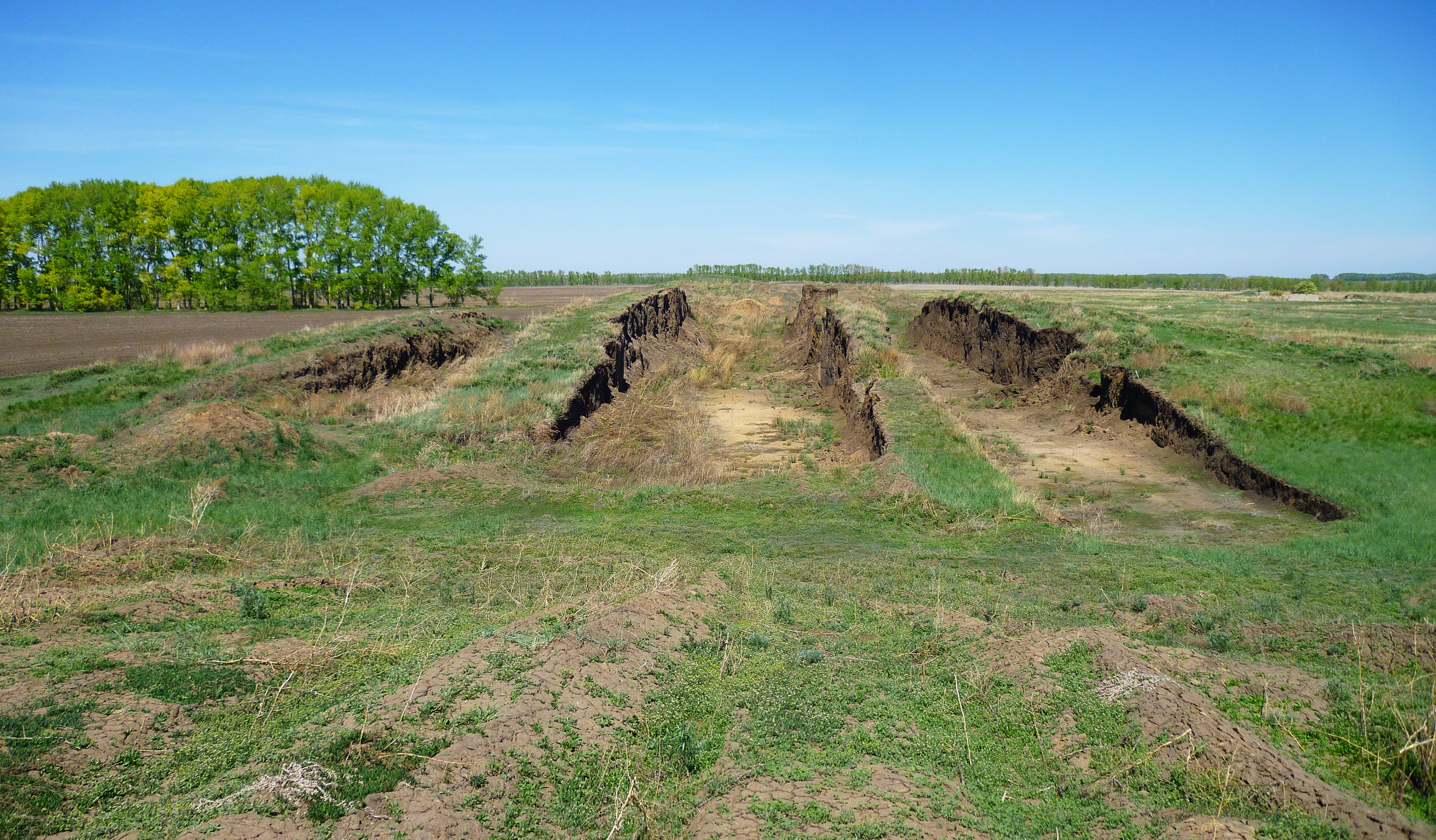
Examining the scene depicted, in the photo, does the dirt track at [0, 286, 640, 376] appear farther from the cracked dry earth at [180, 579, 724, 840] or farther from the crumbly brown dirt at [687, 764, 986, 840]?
the crumbly brown dirt at [687, 764, 986, 840]

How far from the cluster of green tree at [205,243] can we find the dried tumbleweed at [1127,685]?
60.3 meters

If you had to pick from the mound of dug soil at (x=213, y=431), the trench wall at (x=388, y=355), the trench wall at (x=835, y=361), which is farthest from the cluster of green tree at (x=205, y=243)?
the mound of dug soil at (x=213, y=431)

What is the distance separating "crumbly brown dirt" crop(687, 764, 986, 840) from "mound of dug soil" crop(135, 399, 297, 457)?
14.7m

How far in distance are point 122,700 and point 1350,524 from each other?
16592 mm

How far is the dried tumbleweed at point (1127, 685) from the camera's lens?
587 cm

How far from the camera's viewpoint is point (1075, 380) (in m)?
25.7

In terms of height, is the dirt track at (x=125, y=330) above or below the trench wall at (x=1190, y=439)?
above

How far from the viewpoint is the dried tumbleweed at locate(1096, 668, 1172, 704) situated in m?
5.87

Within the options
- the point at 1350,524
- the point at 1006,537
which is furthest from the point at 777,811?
the point at 1350,524

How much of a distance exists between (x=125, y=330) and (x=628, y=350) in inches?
1189

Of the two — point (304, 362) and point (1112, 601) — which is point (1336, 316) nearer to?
point (1112, 601)

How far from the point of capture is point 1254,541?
12297mm

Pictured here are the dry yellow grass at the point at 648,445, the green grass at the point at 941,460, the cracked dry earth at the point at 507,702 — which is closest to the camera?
the cracked dry earth at the point at 507,702

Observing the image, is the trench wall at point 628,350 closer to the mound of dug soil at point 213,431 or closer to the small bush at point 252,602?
the mound of dug soil at point 213,431
